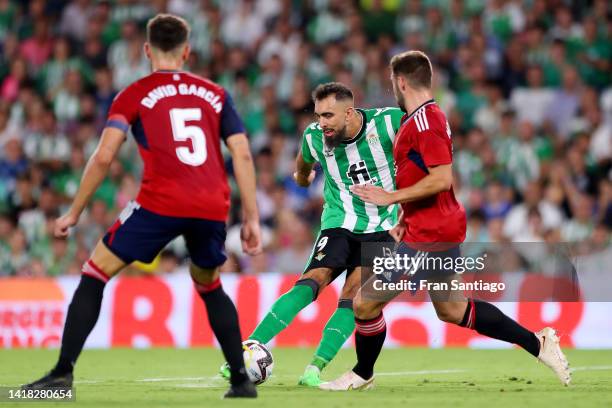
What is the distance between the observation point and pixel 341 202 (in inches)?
343

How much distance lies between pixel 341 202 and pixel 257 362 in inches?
53.4

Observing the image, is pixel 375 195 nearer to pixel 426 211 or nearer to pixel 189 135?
pixel 426 211

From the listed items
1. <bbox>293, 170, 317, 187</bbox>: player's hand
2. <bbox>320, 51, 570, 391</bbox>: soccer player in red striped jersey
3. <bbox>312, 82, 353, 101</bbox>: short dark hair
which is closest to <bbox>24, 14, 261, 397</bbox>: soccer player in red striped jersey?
<bbox>320, 51, 570, 391</bbox>: soccer player in red striped jersey

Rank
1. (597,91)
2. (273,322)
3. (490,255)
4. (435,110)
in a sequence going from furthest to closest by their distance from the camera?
(597,91)
(490,255)
(273,322)
(435,110)

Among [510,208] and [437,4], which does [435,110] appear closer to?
[510,208]

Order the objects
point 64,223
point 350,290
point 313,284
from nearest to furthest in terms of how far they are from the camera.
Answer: point 64,223 → point 313,284 → point 350,290

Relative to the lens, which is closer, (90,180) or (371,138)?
(90,180)

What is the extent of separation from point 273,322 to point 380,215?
1.08 metres

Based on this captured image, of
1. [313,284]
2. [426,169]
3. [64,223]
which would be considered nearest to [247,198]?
[64,223]

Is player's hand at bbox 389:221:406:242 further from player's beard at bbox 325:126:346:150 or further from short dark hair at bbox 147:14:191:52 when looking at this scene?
short dark hair at bbox 147:14:191:52

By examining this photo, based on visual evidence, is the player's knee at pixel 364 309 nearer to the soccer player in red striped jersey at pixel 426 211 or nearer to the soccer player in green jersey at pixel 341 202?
the soccer player in red striped jersey at pixel 426 211

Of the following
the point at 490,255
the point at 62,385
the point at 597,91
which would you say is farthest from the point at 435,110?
the point at 597,91

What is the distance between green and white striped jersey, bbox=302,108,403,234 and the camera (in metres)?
8.64

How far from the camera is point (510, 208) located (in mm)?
14602
